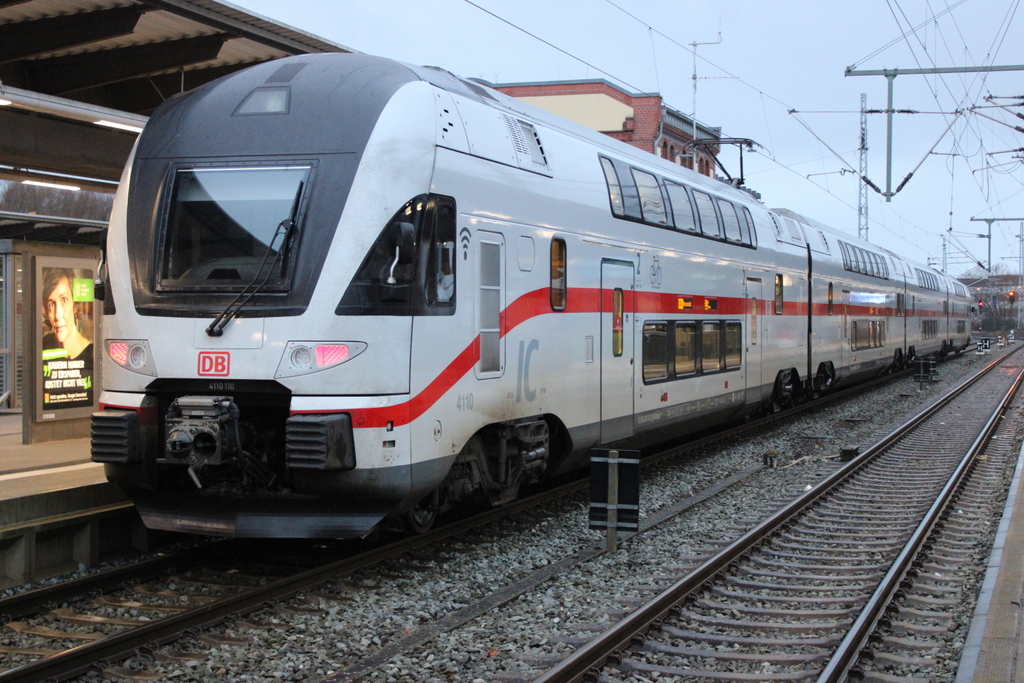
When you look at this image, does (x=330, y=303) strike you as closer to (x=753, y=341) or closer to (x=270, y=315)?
(x=270, y=315)

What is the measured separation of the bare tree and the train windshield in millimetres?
22985

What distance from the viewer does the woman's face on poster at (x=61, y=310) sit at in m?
10.5

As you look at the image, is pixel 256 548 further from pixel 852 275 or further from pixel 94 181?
pixel 852 275

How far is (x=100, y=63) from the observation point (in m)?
10.3

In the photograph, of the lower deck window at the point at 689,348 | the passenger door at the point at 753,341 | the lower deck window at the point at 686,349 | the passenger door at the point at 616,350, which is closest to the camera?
the passenger door at the point at 616,350

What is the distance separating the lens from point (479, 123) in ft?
25.7

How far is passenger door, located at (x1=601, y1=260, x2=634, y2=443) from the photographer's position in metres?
9.91

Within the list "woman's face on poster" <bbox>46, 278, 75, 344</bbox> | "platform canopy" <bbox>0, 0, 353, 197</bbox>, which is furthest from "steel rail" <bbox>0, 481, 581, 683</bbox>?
"woman's face on poster" <bbox>46, 278, 75, 344</bbox>

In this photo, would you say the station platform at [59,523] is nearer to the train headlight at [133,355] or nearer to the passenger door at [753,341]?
the train headlight at [133,355]

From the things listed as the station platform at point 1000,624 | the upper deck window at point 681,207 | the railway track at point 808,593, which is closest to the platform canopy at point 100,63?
the upper deck window at point 681,207

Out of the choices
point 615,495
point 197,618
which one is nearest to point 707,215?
point 615,495

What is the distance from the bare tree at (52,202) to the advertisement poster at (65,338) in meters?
18.4

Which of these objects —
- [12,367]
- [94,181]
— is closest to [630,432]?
[94,181]

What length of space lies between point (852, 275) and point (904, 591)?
16.7m
